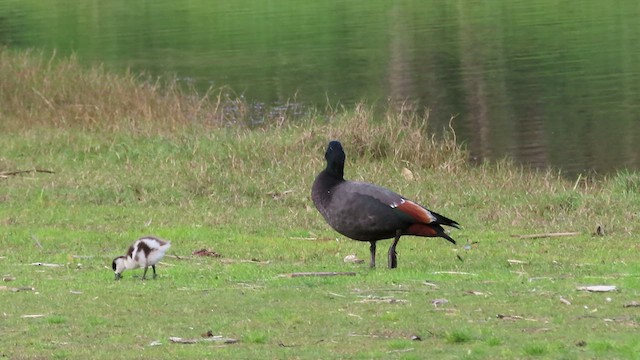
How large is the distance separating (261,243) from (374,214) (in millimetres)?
3466

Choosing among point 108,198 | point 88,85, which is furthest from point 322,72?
point 108,198

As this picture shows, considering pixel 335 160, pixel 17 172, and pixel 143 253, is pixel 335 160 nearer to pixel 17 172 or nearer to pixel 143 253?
pixel 143 253

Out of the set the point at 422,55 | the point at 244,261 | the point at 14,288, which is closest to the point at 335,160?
the point at 244,261

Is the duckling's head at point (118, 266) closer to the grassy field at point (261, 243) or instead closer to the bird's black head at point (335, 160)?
the grassy field at point (261, 243)

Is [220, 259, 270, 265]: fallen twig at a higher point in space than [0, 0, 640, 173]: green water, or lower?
higher

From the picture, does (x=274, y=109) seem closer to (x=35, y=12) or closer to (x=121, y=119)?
(x=121, y=119)

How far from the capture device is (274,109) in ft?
117

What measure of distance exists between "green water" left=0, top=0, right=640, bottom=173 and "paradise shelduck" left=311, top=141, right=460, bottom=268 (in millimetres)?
14509

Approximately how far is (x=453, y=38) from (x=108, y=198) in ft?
107

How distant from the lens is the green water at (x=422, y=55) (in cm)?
3308

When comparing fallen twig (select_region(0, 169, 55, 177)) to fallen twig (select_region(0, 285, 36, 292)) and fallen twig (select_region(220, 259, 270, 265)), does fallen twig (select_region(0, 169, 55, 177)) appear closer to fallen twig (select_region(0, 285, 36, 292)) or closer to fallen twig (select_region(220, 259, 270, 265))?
fallen twig (select_region(220, 259, 270, 265))

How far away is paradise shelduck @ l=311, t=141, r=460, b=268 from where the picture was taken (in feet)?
42.2

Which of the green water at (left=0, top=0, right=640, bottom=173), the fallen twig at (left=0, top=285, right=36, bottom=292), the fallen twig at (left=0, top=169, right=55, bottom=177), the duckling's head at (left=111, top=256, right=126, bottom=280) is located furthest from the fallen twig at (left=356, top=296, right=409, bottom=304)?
the green water at (left=0, top=0, right=640, bottom=173)

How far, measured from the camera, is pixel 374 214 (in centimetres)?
1287
